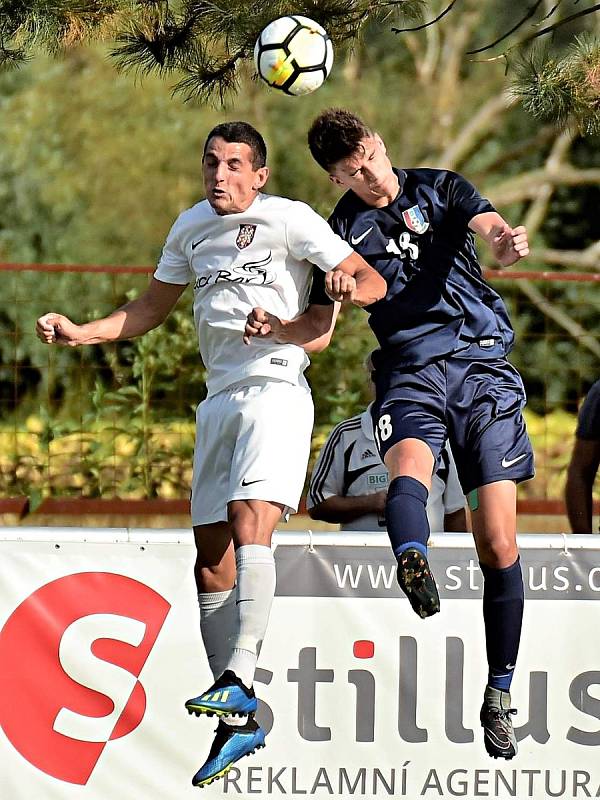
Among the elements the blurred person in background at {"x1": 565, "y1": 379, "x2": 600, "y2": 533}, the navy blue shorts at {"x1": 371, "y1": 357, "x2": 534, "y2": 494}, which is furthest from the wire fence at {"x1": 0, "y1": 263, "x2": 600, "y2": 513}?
the navy blue shorts at {"x1": 371, "y1": 357, "x2": 534, "y2": 494}

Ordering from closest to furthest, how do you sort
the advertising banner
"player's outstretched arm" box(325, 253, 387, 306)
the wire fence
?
"player's outstretched arm" box(325, 253, 387, 306) → the advertising banner → the wire fence

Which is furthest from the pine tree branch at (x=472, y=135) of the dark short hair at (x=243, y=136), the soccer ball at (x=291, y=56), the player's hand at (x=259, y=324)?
the player's hand at (x=259, y=324)

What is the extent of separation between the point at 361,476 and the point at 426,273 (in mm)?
1180

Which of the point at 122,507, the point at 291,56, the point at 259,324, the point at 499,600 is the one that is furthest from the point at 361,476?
the point at 122,507

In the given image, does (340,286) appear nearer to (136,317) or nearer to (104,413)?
(136,317)

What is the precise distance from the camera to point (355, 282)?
4535 millimetres

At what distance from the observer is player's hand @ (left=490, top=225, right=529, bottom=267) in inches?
179

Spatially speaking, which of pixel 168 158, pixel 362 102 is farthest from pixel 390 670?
pixel 362 102

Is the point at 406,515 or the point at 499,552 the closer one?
the point at 406,515

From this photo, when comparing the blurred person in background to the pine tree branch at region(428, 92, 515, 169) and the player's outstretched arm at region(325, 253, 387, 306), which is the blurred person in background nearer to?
the player's outstretched arm at region(325, 253, 387, 306)

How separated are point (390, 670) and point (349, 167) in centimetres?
192

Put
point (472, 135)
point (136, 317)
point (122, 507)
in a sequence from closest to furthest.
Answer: point (136, 317)
point (122, 507)
point (472, 135)

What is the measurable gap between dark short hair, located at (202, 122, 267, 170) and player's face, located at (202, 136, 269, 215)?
0.05 feet

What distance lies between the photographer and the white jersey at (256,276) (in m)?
4.84
